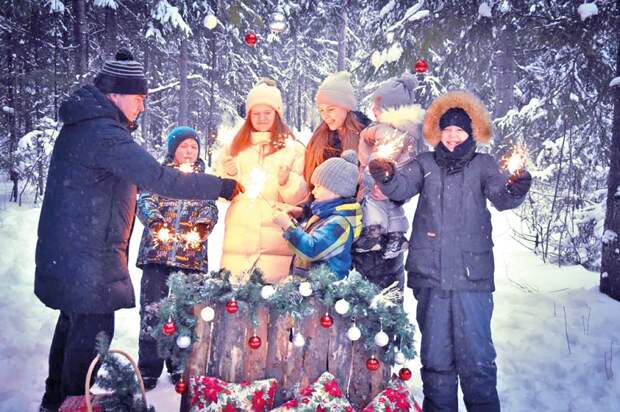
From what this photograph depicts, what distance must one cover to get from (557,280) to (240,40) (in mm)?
18763

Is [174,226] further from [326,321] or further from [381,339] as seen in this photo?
[381,339]

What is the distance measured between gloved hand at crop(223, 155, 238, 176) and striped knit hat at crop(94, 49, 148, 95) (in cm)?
99

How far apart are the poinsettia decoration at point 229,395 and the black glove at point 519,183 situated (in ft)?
7.04

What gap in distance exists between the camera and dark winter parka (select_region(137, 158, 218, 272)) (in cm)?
422

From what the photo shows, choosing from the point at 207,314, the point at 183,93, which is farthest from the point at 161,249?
the point at 183,93

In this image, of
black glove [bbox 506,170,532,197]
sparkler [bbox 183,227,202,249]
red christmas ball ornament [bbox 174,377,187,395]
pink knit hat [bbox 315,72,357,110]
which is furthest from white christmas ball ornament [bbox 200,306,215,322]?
pink knit hat [bbox 315,72,357,110]

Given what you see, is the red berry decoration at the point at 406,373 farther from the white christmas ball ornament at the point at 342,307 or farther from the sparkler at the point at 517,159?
the sparkler at the point at 517,159

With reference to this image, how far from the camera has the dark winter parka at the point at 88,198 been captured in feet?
10.5

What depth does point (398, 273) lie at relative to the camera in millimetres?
4156

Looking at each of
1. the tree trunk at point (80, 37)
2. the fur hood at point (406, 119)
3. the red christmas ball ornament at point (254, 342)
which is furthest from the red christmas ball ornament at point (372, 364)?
the tree trunk at point (80, 37)

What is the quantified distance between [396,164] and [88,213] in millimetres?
2407

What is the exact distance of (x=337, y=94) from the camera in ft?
14.9

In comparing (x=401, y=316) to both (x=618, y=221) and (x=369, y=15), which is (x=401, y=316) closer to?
(x=618, y=221)

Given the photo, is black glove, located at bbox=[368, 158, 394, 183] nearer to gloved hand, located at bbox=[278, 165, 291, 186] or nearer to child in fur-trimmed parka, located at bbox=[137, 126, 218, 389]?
gloved hand, located at bbox=[278, 165, 291, 186]
